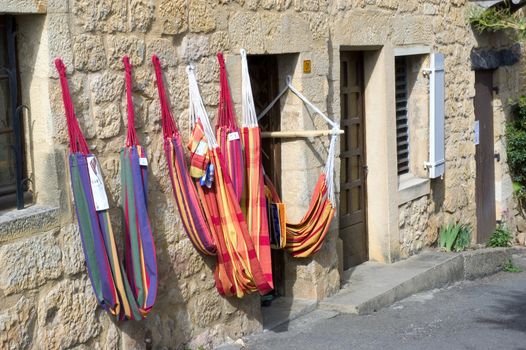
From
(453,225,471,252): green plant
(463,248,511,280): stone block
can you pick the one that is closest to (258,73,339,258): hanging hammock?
(463,248,511,280): stone block

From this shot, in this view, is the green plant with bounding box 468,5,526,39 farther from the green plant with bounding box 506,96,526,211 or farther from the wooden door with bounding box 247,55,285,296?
the wooden door with bounding box 247,55,285,296

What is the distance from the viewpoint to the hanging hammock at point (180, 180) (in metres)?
5.88

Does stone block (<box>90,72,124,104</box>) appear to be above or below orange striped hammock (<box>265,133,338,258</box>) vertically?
above

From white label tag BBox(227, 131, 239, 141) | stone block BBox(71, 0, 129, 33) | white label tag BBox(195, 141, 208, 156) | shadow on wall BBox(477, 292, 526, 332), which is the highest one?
stone block BBox(71, 0, 129, 33)

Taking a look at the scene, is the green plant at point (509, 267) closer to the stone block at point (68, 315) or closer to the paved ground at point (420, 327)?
the paved ground at point (420, 327)

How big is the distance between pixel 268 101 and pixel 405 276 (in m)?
2.17

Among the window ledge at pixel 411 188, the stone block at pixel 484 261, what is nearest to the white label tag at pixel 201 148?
the window ledge at pixel 411 188

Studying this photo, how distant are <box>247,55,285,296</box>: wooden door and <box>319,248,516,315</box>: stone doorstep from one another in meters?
0.65

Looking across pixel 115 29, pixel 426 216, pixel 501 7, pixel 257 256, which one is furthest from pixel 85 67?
pixel 501 7

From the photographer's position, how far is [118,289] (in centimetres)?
534

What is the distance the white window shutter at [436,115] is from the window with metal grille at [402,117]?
0.86ft

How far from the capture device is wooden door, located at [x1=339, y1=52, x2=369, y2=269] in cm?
873

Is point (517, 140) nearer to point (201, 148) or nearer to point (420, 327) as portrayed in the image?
point (420, 327)

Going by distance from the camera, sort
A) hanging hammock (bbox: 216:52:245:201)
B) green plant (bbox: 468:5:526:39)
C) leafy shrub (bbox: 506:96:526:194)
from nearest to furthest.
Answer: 1. hanging hammock (bbox: 216:52:245:201)
2. green plant (bbox: 468:5:526:39)
3. leafy shrub (bbox: 506:96:526:194)
